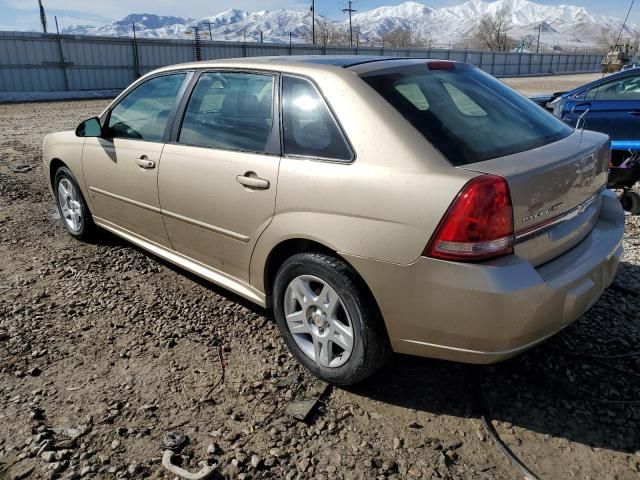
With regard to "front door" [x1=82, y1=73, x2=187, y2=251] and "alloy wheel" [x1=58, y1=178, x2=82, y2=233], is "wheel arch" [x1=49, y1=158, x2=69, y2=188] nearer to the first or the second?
"alloy wheel" [x1=58, y1=178, x2=82, y2=233]

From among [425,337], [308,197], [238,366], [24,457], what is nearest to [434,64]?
[308,197]

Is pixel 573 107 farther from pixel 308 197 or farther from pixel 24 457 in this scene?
pixel 24 457

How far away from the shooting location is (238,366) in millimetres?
3082

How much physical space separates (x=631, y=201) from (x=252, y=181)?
4540 mm

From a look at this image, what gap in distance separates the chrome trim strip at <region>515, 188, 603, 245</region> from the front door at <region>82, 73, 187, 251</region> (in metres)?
2.43

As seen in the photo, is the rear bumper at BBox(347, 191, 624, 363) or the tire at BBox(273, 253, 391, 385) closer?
the rear bumper at BBox(347, 191, 624, 363)

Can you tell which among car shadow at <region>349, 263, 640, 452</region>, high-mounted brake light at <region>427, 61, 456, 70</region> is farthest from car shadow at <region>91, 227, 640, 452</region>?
high-mounted brake light at <region>427, 61, 456, 70</region>

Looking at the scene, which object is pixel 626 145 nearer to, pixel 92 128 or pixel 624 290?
pixel 624 290

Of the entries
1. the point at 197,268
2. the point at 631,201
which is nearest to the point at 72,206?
the point at 197,268

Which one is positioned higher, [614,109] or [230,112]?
[230,112]

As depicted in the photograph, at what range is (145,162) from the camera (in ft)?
12.2

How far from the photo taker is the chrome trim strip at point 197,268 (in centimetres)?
320

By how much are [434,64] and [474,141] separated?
2.58 ft

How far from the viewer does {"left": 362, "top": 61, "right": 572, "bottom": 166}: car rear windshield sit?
248 centimetres
